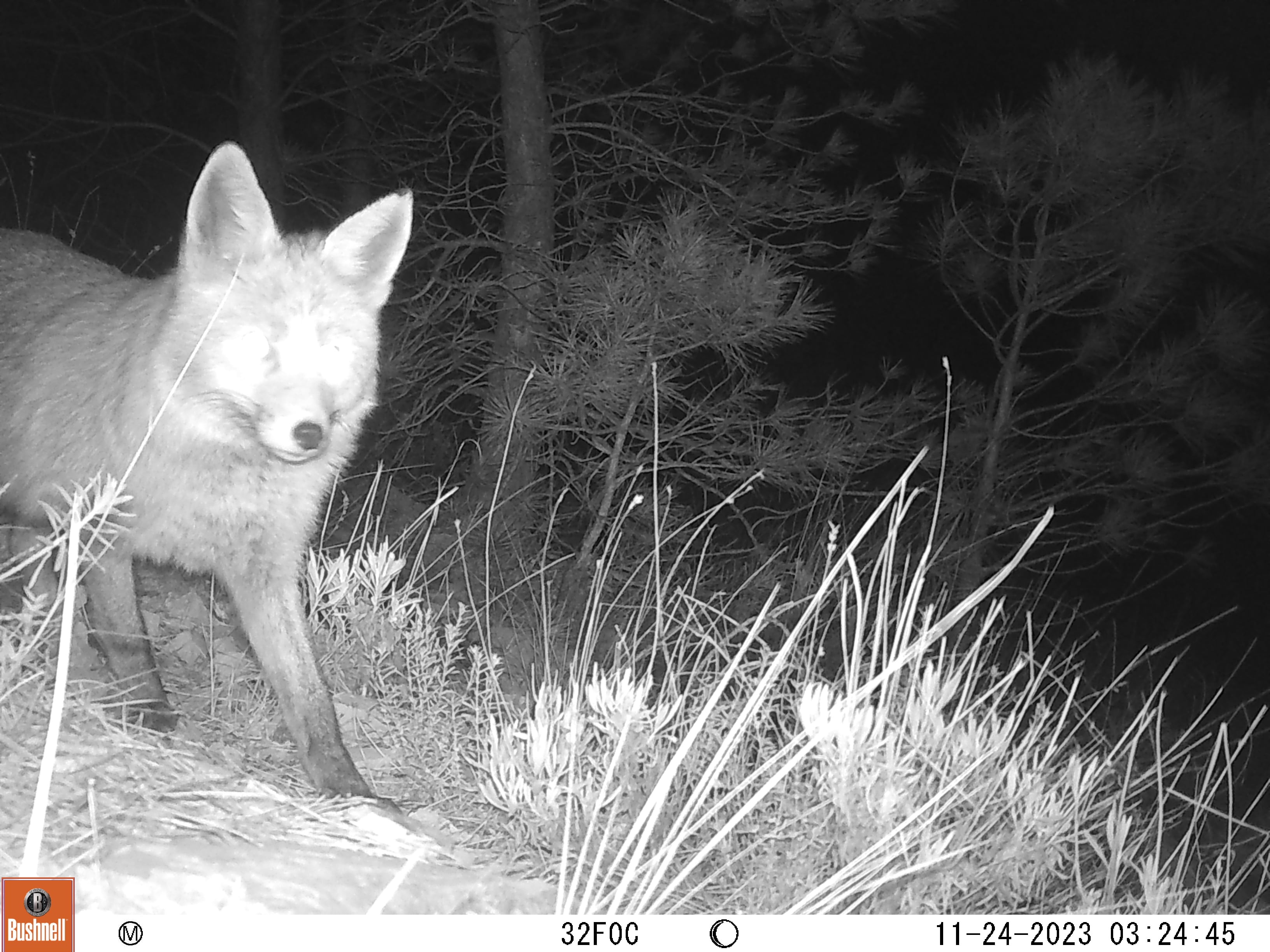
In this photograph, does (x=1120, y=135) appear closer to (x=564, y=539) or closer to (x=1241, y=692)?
(x=564, y=539)

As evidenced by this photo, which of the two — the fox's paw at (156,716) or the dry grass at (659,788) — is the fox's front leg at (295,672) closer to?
the dry grass at (659,788)

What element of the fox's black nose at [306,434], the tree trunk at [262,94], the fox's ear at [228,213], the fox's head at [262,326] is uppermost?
the tree trunk at [262,94]

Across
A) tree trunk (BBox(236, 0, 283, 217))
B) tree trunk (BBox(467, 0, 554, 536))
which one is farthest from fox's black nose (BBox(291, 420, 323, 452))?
tree trunk (BBox(236, 0, 283, 217))

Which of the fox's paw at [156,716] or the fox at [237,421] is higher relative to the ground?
the fox at [237,421]

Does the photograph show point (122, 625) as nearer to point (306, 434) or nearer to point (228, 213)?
point (306, 434)

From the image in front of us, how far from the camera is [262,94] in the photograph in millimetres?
5746

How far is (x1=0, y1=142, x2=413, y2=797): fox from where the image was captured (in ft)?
7.79

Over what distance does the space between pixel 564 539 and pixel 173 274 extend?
4.02 m

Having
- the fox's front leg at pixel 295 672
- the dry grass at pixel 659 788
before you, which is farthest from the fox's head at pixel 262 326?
the dry grass at pixel 659 788

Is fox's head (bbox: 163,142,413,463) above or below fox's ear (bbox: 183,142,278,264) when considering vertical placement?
below

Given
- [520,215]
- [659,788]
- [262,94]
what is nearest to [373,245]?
[659,788]

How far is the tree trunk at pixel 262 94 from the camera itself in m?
5.70

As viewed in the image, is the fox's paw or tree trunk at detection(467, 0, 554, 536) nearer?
the fox's paw

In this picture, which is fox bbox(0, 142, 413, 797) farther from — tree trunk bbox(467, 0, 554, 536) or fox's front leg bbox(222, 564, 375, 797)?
tree trunk bbox(467, 0, 554, 536)
